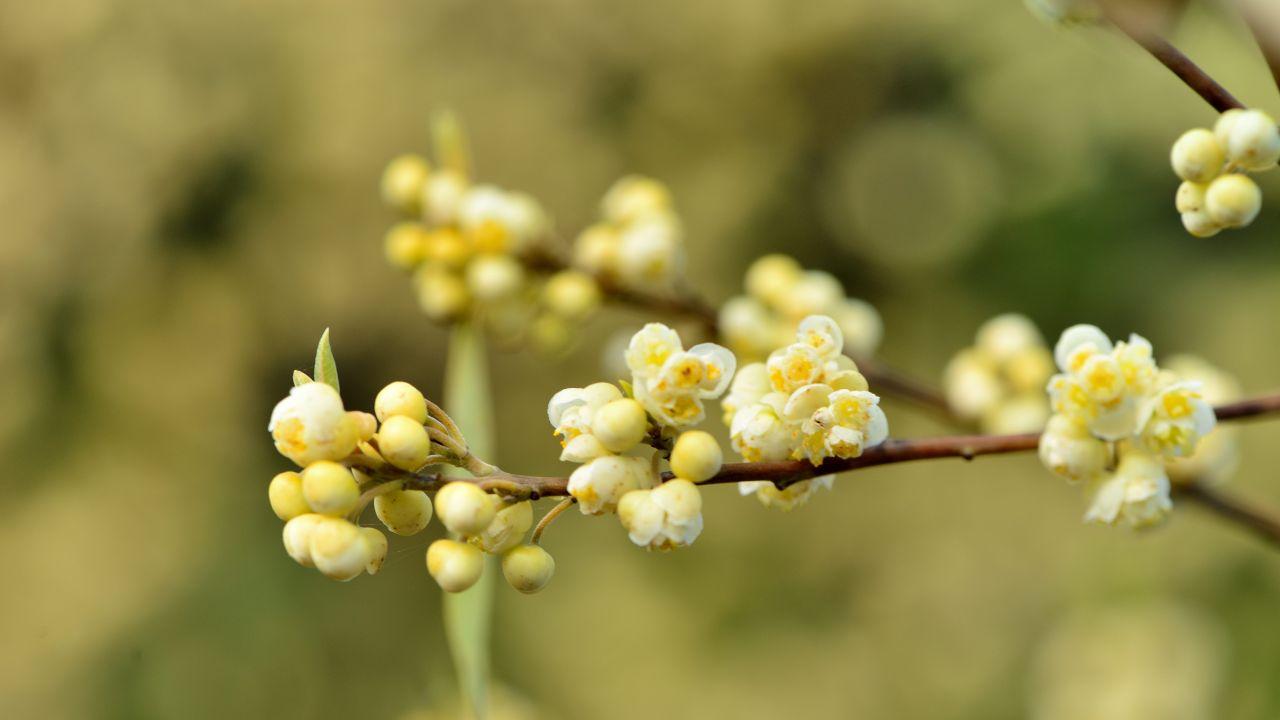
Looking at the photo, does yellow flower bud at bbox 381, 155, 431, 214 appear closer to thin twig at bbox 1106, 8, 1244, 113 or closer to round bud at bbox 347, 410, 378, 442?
round bud at bbox 347, 410, 378, 442

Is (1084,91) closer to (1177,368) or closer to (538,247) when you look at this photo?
(1177,368)

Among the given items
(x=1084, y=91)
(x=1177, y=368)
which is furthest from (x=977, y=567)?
(x=1177, y=368)

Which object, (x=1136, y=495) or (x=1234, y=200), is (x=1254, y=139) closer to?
(x=1234, y=200)

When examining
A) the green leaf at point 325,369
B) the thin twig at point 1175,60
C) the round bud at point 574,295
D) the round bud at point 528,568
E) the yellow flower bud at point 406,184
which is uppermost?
the yellow flower bud at point 406,184

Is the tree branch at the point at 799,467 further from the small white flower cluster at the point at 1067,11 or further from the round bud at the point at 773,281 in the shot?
the round bud at the point at 773,281

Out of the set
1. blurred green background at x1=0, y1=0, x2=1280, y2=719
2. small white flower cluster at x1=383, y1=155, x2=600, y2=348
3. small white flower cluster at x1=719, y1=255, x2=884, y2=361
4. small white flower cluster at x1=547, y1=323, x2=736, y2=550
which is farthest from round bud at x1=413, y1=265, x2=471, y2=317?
blurred green background at x1=0, y1=0, x2=1280, y2=719

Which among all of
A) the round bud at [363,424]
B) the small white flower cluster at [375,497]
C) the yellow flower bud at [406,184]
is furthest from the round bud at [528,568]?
the yellow flower bud at [406,184]

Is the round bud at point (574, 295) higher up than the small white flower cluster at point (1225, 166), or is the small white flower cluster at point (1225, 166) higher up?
the round bud at point (574, 295)
